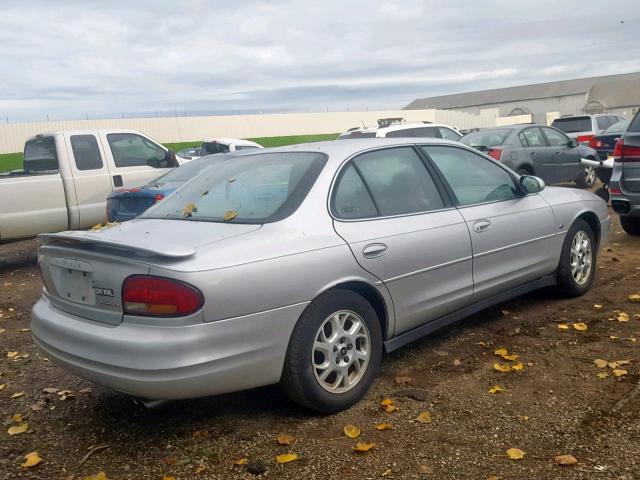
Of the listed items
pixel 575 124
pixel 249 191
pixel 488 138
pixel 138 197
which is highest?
pixel 249 191

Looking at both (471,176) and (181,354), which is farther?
(471,176)

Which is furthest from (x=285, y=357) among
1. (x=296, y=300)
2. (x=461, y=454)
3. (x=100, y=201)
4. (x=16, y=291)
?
(x=100, y=201)

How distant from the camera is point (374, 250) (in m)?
3.87

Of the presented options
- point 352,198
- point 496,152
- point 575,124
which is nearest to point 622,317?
point 352,198

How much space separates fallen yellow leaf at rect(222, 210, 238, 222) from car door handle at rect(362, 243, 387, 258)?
0.79 meters

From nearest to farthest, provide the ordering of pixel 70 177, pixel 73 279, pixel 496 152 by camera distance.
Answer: pixel 73 279 → pixel 70 177 → pixel 496 152

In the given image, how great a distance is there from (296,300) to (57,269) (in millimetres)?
1417

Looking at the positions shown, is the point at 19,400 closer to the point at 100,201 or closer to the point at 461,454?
the point at 461,454

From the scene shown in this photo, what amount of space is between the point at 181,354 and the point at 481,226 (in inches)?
98.5

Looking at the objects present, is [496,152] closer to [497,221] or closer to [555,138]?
[555,138]

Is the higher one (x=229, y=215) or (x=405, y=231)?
(x=229, y=215)

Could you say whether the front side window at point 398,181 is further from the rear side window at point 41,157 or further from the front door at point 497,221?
the rear side window at point 41,157

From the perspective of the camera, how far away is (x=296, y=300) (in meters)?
3.43

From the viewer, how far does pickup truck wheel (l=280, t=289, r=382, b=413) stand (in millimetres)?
3475
